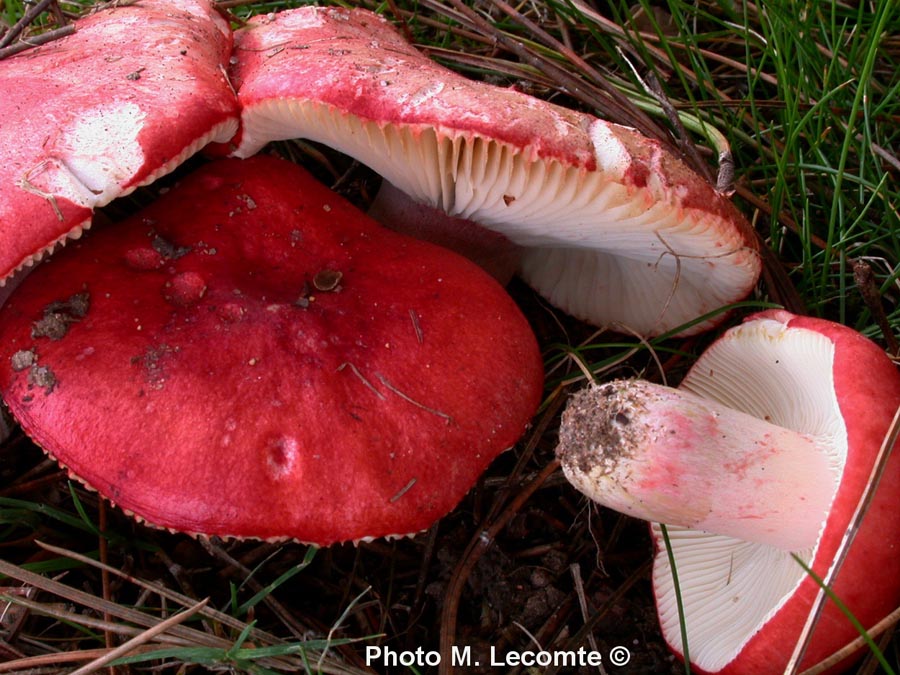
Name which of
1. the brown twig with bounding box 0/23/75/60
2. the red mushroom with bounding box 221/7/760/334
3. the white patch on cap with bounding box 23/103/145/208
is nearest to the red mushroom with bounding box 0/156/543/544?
the red mushroom with bounding box 221/7/760/334

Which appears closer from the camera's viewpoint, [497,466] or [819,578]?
[819,578]

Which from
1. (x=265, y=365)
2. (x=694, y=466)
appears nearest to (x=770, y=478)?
(x=694, y=466)

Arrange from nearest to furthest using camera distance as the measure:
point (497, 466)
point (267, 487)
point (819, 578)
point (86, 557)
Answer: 1. point (819, 578)
2. point (267, 487)
3. point (86, 557)
4. point (497, 466)

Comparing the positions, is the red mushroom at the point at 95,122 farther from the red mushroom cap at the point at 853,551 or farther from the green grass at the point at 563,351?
the red mushroom cap at the point at 853,551

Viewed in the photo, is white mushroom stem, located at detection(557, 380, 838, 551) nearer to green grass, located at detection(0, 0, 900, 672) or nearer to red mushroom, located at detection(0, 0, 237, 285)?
green grass, located at detection(0, 0, 900, 672)

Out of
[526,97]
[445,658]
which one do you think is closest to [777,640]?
[445,658]

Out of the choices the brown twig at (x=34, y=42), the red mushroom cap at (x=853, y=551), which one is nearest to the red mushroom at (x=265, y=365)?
the brown twig at (x=34, y=42)

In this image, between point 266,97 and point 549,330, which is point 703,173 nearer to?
point 549,330
